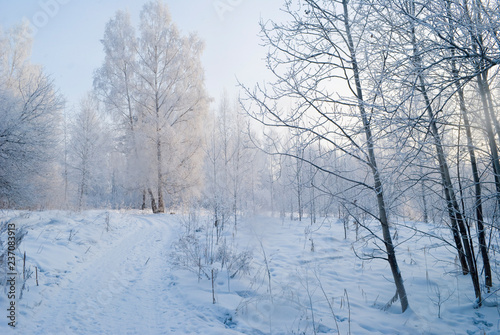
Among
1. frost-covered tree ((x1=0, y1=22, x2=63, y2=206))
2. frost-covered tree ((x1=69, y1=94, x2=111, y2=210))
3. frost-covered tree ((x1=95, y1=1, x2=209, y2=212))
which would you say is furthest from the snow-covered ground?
frost-covered tree ((x1=69, y1=94, x2=111, y2=210))

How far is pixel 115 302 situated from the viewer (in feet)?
10.9

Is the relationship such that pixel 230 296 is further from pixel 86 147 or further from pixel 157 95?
pixel 86 147

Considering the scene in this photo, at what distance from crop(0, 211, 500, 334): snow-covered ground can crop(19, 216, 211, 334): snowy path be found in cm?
1

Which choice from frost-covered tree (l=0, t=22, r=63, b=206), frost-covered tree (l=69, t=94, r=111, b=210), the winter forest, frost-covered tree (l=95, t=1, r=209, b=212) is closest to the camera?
the winter forest

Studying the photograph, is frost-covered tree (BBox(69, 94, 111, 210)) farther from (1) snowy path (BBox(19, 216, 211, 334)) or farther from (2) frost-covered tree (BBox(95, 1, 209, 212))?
(1) snowy path (BBox(19, 216, 211, 334))

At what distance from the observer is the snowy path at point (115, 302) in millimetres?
2715

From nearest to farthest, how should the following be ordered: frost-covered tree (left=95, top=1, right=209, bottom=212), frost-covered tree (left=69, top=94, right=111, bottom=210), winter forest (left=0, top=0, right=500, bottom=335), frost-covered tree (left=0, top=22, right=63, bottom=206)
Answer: winter forest (left=0, top=0, right=500, bottom=335)
frost-covered tree (left=0, top=22, right=63, bottom=206)
frost-covered tree (left=95, top=1, right=209, bottom=212)
frost-covered tree (left=69, top=94, right=111, bottom=210)

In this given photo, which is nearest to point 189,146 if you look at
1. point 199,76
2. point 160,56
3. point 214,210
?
point 199,76

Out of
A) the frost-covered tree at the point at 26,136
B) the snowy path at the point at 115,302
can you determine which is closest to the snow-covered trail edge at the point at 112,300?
the snowy path at the point at 115,302

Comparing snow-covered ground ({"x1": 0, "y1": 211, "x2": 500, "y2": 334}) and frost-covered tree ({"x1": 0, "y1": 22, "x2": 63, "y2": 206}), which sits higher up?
frost-covered tree ({"x1": 0, "y1": 22, "x2": 63, "y2": 206})

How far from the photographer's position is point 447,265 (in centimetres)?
507

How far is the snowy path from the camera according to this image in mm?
2715

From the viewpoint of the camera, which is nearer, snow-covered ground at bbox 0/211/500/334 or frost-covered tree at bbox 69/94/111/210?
snow-covered ground at bbox 0/211/500/334

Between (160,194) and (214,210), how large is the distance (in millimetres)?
6462
